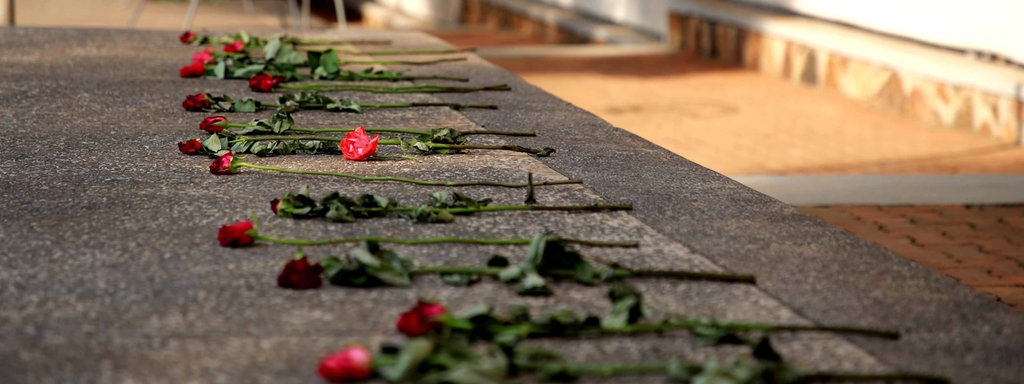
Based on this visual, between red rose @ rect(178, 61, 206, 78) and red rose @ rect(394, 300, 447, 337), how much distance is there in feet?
8.44

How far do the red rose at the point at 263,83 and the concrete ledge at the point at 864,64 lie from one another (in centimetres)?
375

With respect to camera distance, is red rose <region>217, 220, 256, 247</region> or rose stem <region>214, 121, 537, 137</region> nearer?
red rose <region>217, 220, 256, 247</region>

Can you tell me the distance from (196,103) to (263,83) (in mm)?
323

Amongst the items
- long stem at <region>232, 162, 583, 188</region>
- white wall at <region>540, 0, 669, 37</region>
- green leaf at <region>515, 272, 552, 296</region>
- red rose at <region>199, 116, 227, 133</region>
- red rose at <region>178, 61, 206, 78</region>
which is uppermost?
green leaf at <region>515, 272, 552, 296</region>

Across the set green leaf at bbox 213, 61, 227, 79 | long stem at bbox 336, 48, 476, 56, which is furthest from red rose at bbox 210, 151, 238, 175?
long stem at bbox 336, 48, 476, 56

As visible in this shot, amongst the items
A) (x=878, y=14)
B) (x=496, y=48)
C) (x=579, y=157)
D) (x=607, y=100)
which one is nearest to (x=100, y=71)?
(x=579, y=157)

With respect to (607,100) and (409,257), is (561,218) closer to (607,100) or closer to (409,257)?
(409,257)

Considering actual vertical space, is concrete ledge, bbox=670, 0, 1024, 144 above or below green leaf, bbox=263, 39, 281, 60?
below

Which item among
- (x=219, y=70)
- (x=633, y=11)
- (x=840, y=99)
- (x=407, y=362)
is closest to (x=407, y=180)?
(x=407, y=362)

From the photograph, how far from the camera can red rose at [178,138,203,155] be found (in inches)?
105

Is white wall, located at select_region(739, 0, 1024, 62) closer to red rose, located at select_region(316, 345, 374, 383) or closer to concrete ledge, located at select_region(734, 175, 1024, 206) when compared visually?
concrete ledge, located at select_region(734, 175, 1024, 206)

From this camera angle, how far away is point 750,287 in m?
1.77

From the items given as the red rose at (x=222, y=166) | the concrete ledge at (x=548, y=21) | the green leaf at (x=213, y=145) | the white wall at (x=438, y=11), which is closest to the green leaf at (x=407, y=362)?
the red rose at (x=222, y=166)

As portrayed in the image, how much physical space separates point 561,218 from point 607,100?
213 inches
